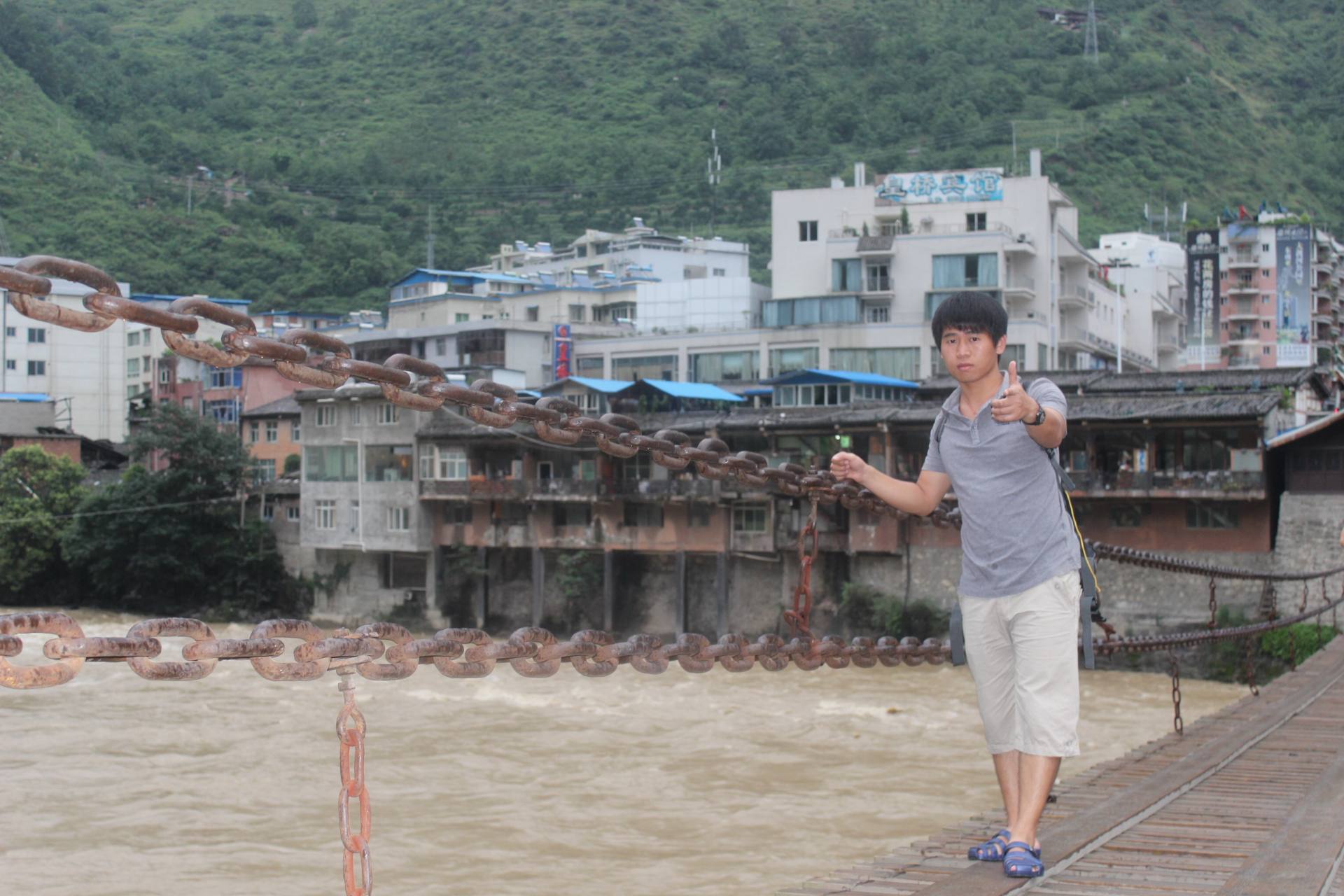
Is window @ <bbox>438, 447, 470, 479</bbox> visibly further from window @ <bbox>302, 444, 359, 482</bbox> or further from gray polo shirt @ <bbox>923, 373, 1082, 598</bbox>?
gray polo shirt @ <bbox>923, 373, 1082, 598</bbox>

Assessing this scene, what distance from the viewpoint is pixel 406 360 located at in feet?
10.4

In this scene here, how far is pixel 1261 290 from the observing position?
52156 millimetres

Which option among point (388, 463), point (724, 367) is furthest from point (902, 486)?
point (724, 367)

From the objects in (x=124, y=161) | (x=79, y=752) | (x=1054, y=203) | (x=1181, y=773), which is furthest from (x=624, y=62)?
(x=1181, y=773)

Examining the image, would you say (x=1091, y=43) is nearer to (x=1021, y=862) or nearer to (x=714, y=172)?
(x=714, y=172)

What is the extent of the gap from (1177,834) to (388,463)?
28.6m

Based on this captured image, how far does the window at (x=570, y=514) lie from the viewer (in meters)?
30.3

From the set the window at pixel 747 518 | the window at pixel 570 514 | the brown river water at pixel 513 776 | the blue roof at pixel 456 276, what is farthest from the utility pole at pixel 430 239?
the brown river water at pixel 513 776

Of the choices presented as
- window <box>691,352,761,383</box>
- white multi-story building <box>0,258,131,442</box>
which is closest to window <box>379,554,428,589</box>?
window <box>691,352,761,383</box>

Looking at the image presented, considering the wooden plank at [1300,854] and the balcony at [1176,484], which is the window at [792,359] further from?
the wooden plank at [1300,854]

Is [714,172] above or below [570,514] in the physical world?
above

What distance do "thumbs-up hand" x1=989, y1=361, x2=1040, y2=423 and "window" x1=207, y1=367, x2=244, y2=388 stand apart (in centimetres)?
3865

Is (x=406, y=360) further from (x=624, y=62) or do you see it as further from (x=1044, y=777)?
(x=624, y=62)

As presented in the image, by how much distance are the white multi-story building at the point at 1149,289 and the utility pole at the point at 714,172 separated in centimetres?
1936
